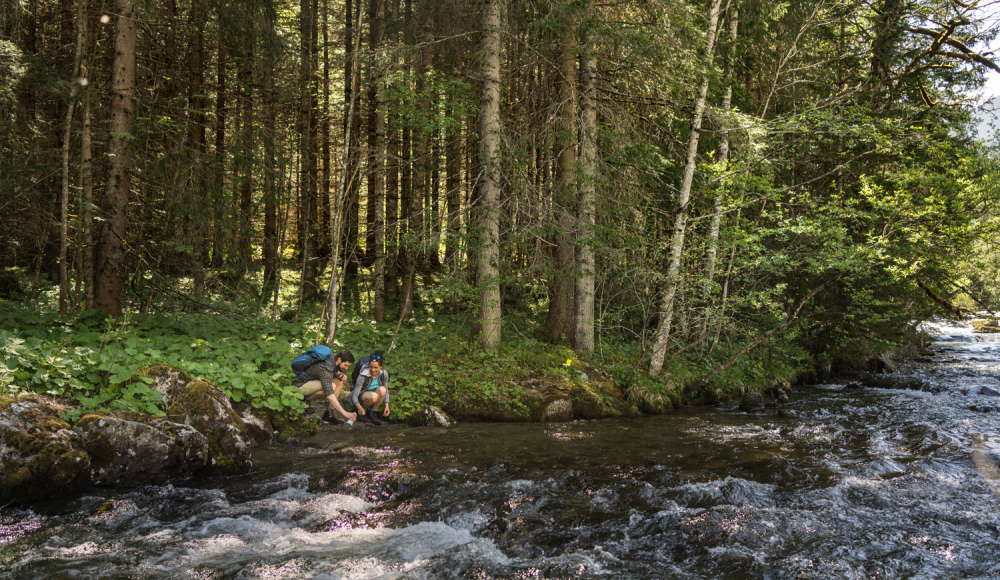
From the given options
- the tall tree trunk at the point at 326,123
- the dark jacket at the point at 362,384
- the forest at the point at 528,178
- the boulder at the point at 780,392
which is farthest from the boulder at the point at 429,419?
the tall tree trunk at the point at 326,123

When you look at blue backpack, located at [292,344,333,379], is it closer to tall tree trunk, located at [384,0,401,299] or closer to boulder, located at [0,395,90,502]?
boulder, located at [0,395,90,502]

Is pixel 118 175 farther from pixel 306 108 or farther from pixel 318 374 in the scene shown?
pixel 306 108

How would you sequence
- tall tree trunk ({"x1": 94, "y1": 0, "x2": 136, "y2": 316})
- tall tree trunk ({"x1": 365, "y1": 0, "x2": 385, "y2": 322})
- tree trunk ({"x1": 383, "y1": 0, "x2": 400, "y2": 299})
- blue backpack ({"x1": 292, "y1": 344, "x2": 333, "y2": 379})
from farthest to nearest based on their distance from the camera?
tree trunk ({"x1": 383, "y1": 0, "x2": 400, "y2": 299}), tall tree trunk ({"x1": 365, "y1": 0, "x2": 385, "y2": 322}), tall tree trunk ({"x1": 94, "y1": 0, "x2": 136, "y2": 316}), blue backpack ({"x1": 292, "y1": 344, "x2": 333, "y2": 379})

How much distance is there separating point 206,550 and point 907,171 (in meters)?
12.8

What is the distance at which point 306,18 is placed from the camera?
45.3 ft

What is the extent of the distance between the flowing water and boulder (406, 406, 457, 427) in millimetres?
543

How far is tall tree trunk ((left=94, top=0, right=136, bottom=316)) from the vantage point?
9.37 meters

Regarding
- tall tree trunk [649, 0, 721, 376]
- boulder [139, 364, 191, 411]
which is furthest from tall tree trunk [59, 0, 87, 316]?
tall tree trunk [649, 0, 721, 376]

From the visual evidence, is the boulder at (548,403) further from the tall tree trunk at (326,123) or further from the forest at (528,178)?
the tall tree trunk at (326,123)

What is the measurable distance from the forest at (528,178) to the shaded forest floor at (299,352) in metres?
0.09

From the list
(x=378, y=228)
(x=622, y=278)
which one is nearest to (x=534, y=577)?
(x=622, y=278)

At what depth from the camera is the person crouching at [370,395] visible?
8.75 metres

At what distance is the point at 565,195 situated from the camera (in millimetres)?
11484

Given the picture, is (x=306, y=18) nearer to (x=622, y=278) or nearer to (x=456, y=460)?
(x=622, y=278)
